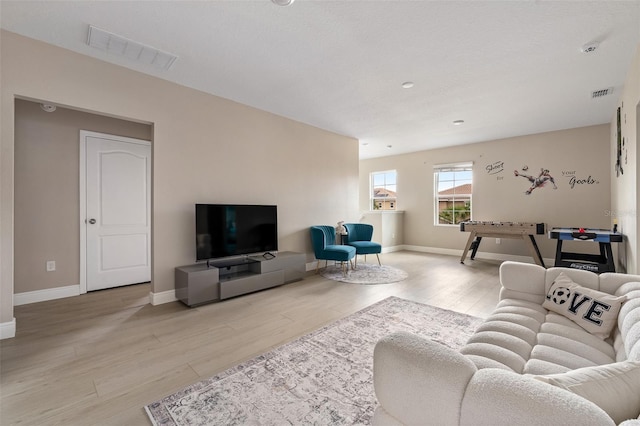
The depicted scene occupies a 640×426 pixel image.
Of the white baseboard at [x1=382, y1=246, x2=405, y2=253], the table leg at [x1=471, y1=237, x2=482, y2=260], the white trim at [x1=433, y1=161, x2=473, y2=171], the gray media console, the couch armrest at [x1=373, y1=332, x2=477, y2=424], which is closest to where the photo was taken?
the couch armrest at [x1=373, y1=332, x2=477, y2=424]

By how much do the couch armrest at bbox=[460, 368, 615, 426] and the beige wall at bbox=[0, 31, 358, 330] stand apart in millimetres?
3490

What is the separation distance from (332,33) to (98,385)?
124 inches

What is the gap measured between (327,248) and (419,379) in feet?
13.0

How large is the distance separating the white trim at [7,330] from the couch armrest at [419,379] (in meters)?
3.30

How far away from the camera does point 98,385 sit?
1.83m

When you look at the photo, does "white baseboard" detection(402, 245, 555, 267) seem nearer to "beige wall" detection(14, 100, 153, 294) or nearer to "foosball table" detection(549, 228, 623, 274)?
"foosball table" detection(549, 228, 623, 274)

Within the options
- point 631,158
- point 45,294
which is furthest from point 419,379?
point 45,294

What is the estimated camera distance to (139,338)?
2.47 meters

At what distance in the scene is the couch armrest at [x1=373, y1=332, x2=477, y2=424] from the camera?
69cm

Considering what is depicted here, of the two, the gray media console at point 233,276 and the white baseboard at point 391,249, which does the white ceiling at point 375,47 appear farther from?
the white baseboard at point 391,249

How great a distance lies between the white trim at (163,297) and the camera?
129 inches

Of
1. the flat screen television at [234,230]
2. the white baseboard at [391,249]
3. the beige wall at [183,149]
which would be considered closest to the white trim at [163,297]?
the beige wall at [183,149]

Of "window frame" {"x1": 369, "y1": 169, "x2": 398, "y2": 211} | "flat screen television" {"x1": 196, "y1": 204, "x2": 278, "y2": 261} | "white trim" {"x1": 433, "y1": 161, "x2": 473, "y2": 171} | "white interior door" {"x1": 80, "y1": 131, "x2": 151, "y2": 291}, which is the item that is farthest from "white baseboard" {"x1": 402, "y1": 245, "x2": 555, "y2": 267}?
"white interior door" {"x1": 80, "y1": 131, "x2": 151, "y2": 291}

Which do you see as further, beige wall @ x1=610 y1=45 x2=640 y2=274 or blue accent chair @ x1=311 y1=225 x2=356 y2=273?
blue accent chair @ x1=311 y1=225 x2=356 y2=273
